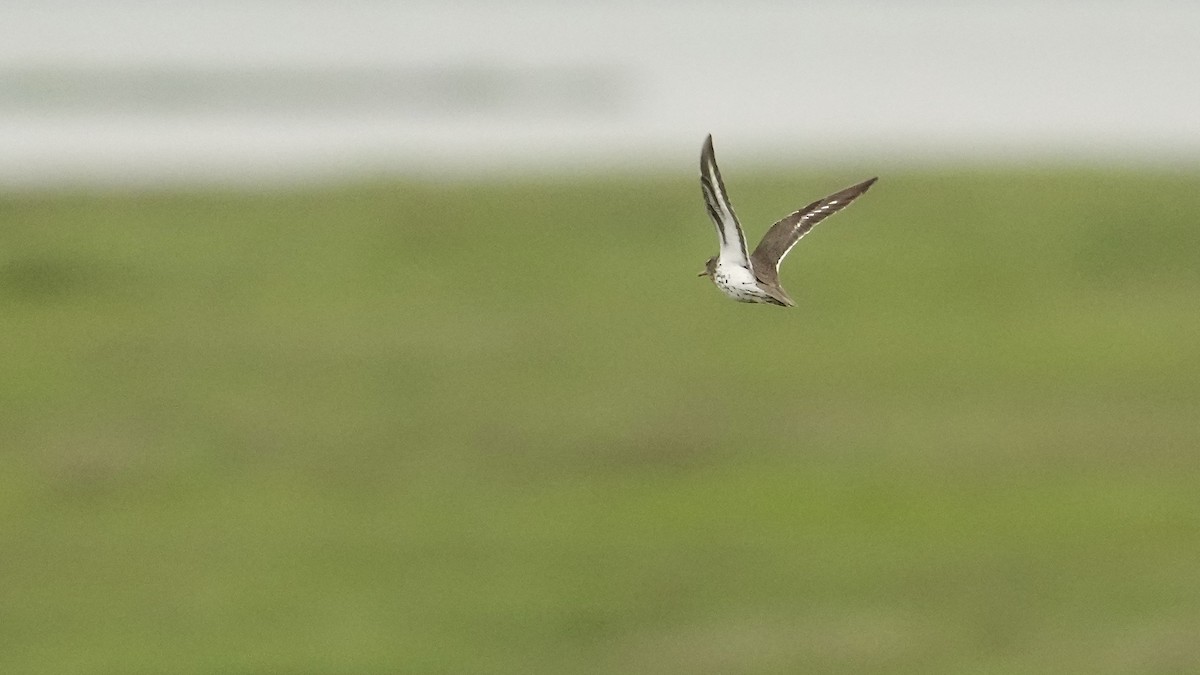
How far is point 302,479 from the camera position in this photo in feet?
85.8

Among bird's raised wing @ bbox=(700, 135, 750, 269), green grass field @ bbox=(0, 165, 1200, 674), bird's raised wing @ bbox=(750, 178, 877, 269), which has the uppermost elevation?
green grass field @ bbox=(0, 165, 1200, 674)

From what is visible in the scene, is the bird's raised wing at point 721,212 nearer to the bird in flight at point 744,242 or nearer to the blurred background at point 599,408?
the bird in flight at point 744,242

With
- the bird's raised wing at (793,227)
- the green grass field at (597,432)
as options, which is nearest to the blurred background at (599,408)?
the green grass field at (597,432)

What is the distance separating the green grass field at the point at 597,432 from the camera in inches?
891

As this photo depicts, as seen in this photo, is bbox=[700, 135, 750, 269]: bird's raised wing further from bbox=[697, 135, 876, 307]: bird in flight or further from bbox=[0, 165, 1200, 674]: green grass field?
bbox=[0, 165, 1200, 674]: green grass field

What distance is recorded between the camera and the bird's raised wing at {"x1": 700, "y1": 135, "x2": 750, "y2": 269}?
17.0 ft

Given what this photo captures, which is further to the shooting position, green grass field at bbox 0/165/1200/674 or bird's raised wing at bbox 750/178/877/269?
green grass field at bbox 0/165/1200/674

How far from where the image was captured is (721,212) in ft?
17.5

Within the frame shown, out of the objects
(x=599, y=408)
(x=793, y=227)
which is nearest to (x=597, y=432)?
(x=599, y=408)

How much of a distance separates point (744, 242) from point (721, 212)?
113 mm

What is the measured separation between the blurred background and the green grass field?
0.06m

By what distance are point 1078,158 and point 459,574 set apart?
18106 mm

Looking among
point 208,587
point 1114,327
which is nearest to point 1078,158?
point 1114,327

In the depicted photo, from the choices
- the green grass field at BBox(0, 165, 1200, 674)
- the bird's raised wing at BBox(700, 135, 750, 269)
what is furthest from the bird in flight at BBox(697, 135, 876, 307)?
the green grass field at BBox(0, 165, 1200, 674)
